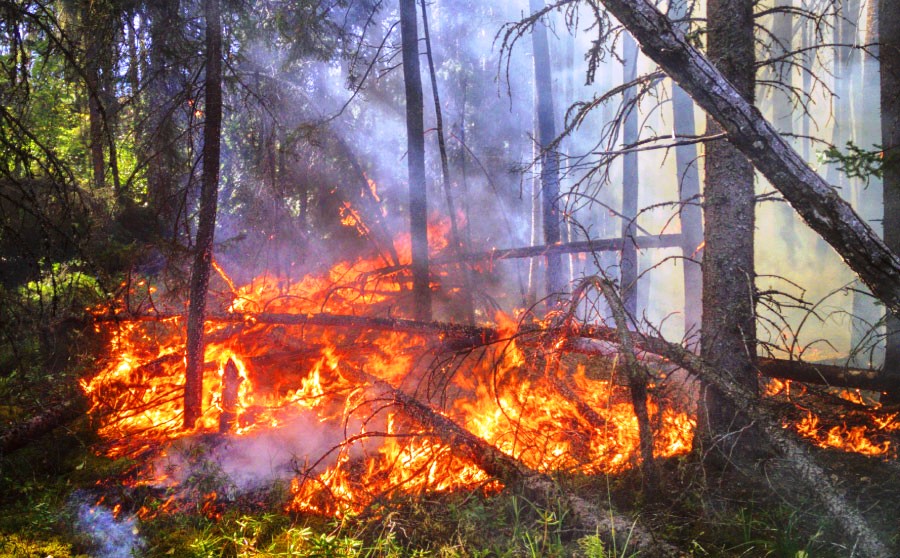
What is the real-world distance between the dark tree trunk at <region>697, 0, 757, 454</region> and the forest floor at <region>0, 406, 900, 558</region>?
765mm

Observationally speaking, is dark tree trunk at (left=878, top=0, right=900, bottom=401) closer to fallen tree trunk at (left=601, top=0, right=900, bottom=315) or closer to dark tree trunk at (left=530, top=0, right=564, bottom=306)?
fallen tree trunk at (left=601, top=0, right=900, bottom=315)

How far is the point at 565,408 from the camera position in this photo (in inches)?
266

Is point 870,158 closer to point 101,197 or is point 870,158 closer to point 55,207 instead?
point 55,207

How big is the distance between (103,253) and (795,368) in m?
11.0

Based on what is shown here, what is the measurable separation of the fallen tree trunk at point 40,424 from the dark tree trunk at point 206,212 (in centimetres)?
156

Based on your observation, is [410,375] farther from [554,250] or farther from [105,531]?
[554,250]

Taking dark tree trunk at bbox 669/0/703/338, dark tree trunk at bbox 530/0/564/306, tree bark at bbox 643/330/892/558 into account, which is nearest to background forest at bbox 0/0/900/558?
tree bark at bbox 643/330/892/558

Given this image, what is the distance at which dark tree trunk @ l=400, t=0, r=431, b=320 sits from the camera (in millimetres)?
9102

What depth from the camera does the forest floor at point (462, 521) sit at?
4.09m

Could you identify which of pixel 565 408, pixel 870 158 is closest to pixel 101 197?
pixel 565 408

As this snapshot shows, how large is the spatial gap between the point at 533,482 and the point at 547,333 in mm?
1469

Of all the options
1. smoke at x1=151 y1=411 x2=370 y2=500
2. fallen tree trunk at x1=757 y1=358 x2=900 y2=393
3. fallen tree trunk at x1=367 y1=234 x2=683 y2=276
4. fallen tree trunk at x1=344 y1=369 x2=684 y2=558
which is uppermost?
fallen tree trunk at x1=367 y1=234 x2=683 y2=276

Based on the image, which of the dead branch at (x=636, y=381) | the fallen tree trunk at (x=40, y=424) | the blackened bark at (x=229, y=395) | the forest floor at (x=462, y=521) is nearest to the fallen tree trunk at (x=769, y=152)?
the dead branch at (x=636, y=381)

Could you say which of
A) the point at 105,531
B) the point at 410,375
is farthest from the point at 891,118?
the point at 105,531
